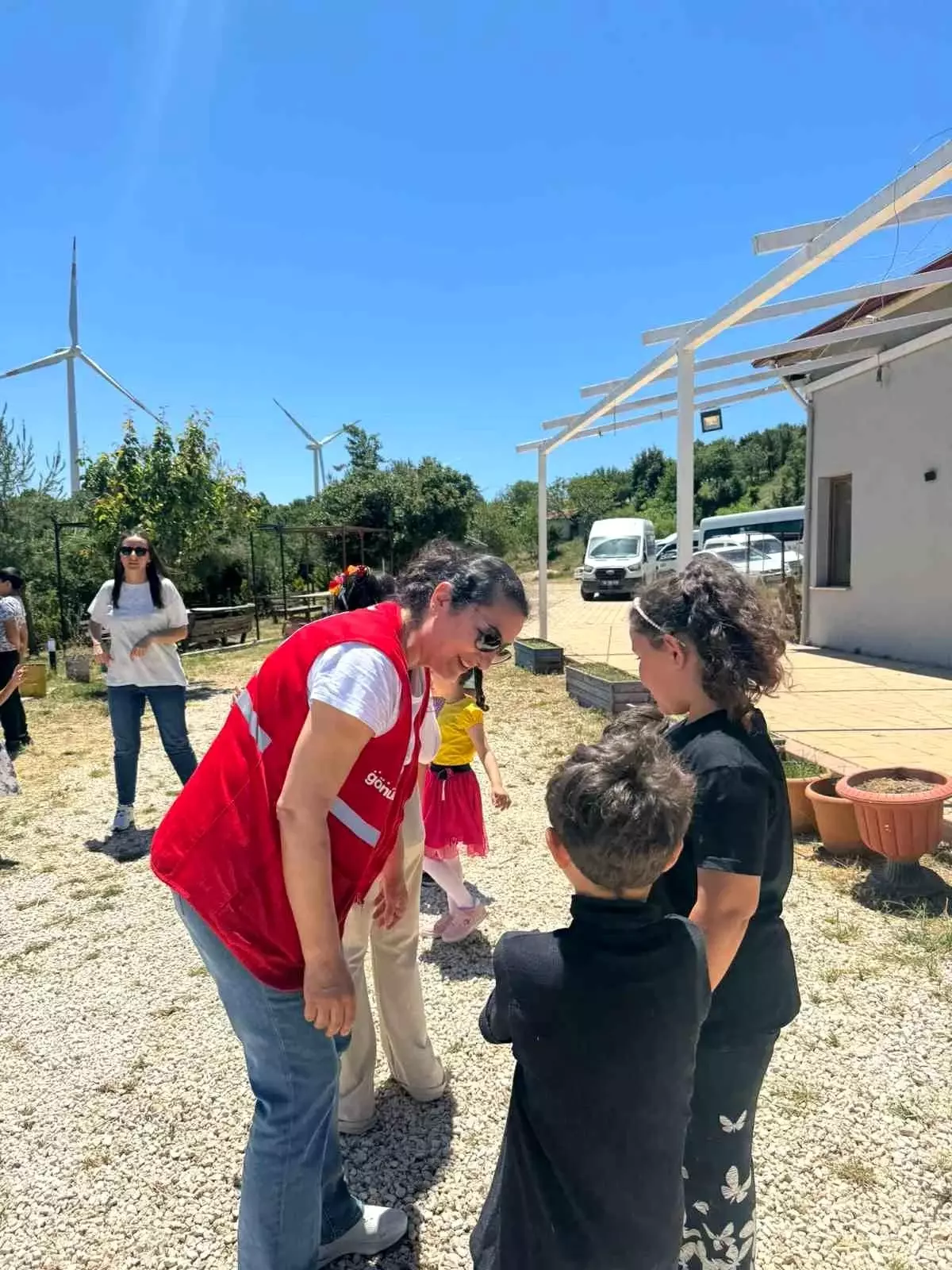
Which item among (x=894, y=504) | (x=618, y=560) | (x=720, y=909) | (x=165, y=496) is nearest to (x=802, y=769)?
(x=720, y=909)

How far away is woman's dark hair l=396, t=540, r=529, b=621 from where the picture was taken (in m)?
1.62

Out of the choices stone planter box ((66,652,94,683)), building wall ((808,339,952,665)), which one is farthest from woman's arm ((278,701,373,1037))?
stone planter box ((66,652,94,683))

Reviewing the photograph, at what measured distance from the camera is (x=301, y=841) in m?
1.39

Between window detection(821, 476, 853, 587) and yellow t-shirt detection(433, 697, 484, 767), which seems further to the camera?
window detection(821, 476, 853, 587)

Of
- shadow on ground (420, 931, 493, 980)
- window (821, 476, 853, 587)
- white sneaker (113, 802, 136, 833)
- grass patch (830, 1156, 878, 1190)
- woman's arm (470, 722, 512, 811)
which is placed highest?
window (821, 476, 853, 587)

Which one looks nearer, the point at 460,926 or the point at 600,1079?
the point at 600,1079

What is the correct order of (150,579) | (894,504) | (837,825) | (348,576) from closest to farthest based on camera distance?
(348,576)
(837,825)
(150,579)
(894,504)

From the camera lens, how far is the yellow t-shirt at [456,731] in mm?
3643

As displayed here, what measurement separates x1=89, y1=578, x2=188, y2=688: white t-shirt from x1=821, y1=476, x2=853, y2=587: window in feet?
30.2

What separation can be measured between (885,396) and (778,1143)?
950cm

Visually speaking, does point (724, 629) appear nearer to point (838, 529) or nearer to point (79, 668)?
point (838, 529)

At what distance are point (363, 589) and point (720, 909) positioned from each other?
85.3 inches

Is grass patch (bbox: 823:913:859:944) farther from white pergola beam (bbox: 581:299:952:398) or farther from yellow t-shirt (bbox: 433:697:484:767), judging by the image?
white pergola beam (bbox: 581:299:952:398)

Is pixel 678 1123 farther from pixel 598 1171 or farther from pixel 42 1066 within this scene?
pixel 42 1066
